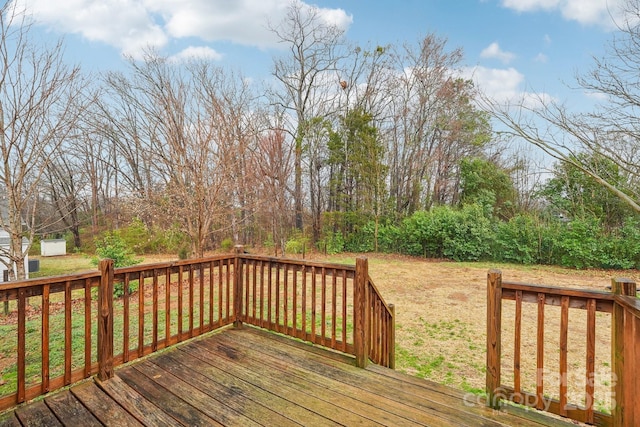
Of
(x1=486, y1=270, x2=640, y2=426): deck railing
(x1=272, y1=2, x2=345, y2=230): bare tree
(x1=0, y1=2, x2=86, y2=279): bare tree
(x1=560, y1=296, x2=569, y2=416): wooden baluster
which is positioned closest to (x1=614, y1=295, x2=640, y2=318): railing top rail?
(x1=486, y1=270, x2=640, y2=426): deck railing

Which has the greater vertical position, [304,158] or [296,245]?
[304,158]

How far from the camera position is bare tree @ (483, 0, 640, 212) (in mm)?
5426

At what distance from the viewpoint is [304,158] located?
1293 centimetres

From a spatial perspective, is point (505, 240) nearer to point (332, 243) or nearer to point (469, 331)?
point (332, 243)

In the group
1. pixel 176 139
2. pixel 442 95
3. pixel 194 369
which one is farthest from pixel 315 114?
pixel 194 369

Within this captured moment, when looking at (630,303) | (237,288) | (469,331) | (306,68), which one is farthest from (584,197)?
(306,68)

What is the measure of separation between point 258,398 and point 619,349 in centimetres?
218

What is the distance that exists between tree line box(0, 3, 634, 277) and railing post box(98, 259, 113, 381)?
13.6 feet

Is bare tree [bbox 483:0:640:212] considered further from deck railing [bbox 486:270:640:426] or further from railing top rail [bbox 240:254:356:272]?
railing top rail [bbox 240:254:356:272]

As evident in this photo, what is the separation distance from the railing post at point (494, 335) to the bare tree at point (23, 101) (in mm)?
6270

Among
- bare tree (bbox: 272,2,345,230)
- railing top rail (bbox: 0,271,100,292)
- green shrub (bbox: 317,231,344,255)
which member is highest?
bare tree (bbox: 272,2,345,230)

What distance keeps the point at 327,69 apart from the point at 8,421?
14.4 m

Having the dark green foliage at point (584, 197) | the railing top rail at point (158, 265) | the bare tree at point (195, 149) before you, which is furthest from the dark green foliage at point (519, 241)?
the railing top rail at point (158, 265)

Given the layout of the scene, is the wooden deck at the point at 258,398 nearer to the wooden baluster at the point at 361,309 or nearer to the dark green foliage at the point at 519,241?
the wooden baluster at the point at 361,309
